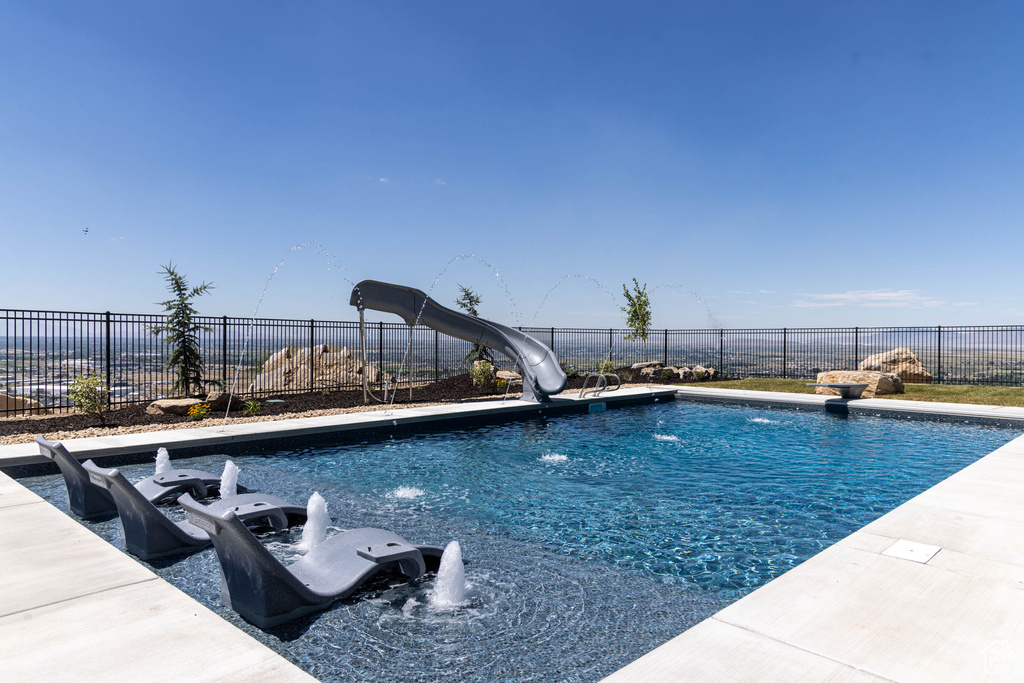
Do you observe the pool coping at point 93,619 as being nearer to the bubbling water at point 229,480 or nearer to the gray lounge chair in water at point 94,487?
the gray lounge chair in water at point 94,487

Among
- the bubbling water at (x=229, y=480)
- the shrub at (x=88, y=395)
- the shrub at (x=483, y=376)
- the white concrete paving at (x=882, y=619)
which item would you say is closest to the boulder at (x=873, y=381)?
the shrub at (x=483, y=376)

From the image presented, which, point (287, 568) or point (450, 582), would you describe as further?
point (450, 582)

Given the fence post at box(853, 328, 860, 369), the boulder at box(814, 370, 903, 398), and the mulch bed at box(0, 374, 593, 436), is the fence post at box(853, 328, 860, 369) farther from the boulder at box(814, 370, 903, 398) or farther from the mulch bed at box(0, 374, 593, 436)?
the mulch bed at box(0, 374, 593, 436)

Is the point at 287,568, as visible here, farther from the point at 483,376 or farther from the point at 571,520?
the point at 483,376

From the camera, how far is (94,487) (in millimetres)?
4875

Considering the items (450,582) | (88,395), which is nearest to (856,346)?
(450,582)

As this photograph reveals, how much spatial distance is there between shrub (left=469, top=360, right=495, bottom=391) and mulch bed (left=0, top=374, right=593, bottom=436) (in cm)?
23

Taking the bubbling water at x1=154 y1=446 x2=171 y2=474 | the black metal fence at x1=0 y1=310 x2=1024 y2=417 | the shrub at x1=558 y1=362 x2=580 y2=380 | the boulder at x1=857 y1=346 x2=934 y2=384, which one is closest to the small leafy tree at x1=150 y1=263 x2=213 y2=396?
the black metal fence at x1=0 y1=310 x2=1024 y2=417

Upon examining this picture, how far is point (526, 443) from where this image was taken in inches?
361

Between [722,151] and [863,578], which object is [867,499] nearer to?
[863,578]

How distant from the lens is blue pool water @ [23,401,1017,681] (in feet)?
9.65

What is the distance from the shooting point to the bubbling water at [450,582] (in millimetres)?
3449

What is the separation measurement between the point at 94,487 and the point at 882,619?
6.10 meters

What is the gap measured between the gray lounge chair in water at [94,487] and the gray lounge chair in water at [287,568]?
6.85 feet
